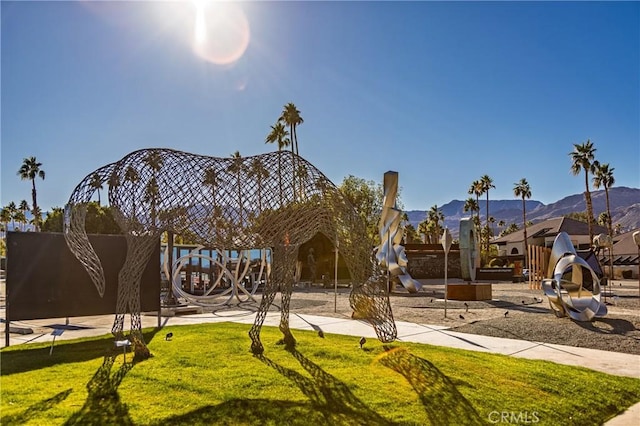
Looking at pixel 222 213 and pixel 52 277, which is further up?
pixel 222 213

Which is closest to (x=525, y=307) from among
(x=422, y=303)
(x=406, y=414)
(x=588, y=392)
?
(x=422, y=303)

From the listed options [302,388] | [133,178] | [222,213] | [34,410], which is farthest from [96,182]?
[302,388]

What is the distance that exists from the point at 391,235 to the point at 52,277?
12.3 m

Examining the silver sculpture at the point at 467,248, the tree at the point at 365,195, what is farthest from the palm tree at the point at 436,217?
the silver sculpture at the point at 467,248

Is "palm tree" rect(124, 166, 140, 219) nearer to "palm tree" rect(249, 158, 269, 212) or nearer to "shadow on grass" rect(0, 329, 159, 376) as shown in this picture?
"palm tree" rect(249, 158, 269, 212)

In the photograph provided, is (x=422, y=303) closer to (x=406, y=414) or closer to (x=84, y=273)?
(x=84, y=273)

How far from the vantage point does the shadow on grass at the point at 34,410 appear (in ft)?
14.5

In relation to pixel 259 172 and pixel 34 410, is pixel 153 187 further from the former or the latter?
pixel 34 410

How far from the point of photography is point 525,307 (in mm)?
15648

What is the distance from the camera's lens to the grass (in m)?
4.72

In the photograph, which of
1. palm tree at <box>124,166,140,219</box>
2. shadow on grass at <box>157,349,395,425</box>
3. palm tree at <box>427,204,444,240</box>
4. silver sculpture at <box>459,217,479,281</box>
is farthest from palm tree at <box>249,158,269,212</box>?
palm tree at <box>427,204,444,240</box>

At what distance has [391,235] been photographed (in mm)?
18656

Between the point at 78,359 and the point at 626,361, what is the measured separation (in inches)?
345

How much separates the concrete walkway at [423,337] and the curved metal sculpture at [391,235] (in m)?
4.56
